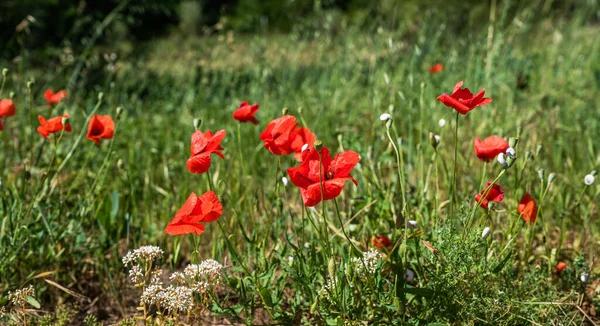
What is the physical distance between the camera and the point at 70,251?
1.95 m

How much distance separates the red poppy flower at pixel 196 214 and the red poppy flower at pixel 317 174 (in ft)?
0.60

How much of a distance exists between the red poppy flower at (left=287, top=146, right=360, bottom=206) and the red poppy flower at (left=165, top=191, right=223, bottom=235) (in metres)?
0.18

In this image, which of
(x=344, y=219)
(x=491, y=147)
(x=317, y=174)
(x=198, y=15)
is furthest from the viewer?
(x=198, y=15)

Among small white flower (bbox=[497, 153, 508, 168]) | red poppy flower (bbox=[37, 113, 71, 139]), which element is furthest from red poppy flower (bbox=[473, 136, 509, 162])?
red poppy flower (bbox=[37, 113, 71, 139])

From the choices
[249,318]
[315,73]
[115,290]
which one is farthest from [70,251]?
[315,73]

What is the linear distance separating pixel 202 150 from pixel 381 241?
0.57 meters

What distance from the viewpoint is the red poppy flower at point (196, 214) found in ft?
4.16

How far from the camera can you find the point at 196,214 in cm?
130

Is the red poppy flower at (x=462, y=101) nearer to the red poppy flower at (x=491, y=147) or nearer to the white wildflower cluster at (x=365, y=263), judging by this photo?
the red poppy flower at (x=491, y=147)

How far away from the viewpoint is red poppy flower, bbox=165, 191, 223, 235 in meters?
1.27

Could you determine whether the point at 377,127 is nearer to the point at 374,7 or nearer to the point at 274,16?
the point at 374,7

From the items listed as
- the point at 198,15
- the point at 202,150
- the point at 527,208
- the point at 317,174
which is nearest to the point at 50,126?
the point at 202,150

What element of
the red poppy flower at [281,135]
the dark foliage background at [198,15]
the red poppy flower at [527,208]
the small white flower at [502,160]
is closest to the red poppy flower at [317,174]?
the red poppy flower at [281,135]

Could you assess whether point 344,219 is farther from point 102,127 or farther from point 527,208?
point 102,127
